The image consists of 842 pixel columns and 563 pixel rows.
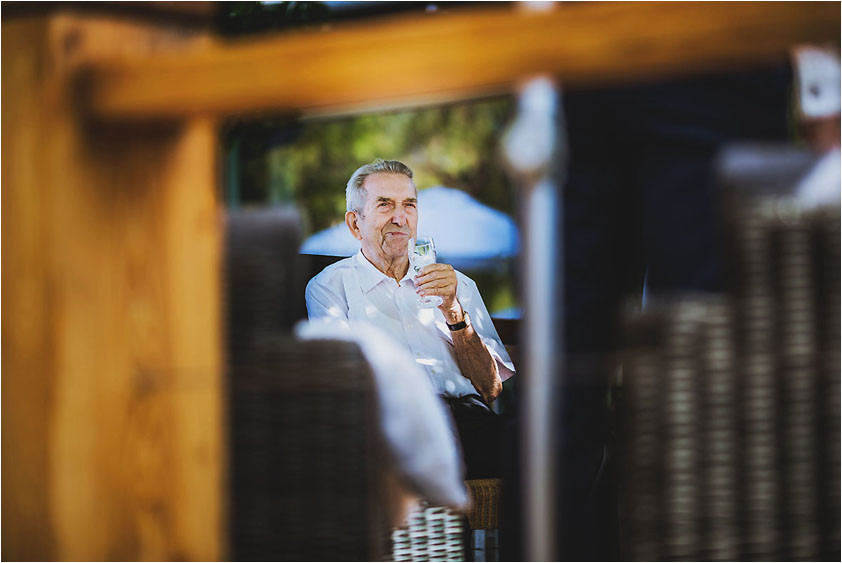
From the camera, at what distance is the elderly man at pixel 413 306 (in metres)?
2.28

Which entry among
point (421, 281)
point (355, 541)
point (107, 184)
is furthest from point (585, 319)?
point (107, 184)

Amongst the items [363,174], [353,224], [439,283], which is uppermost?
[363,174]

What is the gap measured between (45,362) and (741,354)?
24.5 inches

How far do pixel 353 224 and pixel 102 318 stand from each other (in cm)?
158

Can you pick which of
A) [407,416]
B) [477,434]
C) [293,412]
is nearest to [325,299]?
[477,434]

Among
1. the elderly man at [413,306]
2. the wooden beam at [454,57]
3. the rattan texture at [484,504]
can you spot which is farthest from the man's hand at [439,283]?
the wooden beam at [454,57]

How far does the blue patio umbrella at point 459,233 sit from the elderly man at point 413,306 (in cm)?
20

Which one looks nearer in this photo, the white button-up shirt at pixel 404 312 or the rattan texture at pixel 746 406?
the rattan texture at pixel 746 406

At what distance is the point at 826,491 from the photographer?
30.7 inches

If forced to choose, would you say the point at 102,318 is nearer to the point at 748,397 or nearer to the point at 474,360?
the point at 748,397

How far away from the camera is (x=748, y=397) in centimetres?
76

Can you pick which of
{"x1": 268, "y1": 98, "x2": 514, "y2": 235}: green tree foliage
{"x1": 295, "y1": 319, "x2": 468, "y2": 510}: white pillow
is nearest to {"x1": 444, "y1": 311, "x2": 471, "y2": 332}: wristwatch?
{"x1": 268, "y1": 98, "x2": 514, "y2": 235}: green tree foliage

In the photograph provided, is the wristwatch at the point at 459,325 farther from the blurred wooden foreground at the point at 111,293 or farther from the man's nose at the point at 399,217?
the blurred wooden foreground at the point at 111,293

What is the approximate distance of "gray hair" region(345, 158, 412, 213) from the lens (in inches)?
94.3
